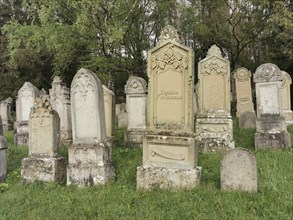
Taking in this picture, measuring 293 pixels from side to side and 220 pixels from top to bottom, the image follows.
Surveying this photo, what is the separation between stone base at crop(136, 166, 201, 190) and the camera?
5588 millimetres

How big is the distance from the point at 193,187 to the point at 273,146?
3.98 meters

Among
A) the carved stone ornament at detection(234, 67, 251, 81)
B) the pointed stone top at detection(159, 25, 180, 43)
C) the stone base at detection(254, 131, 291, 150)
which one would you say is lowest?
the stone base at detection(254, 131, 291, 150)

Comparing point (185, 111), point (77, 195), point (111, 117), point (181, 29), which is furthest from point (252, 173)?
point (181, 29)

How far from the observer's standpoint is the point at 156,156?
597 cm

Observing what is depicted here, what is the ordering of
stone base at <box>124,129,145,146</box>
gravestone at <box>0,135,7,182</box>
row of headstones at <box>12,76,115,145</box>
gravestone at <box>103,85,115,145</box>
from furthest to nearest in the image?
stone base at <box>124,129,145,146</box>
row of headstones at <box>12,76,115,145</box>
gravestone at <box>103,85,115,145</box>
gravestone at <box>0,135,7,182</box>

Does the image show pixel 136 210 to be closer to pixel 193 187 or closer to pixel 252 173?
pixel 193 187

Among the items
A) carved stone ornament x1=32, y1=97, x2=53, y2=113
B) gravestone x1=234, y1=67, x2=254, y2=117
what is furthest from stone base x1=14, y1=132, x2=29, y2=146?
gravestone x1=234, y1=67, x2=254, y2=117

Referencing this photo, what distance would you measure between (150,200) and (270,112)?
17.0ft

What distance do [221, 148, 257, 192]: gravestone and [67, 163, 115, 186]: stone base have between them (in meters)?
2.21

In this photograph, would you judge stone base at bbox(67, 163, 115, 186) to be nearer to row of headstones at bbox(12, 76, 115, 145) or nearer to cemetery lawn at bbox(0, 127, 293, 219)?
cemetery lawn at bbox(0, 127, 293, 219)

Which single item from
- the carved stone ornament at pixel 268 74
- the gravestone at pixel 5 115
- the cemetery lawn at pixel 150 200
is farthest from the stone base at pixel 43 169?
the gravestone at pixel 5 115

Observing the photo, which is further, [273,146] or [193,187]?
[273,146]

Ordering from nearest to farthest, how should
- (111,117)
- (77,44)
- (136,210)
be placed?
(136,210), (111,117), (77,44)

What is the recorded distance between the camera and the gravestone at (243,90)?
14.0 meters
